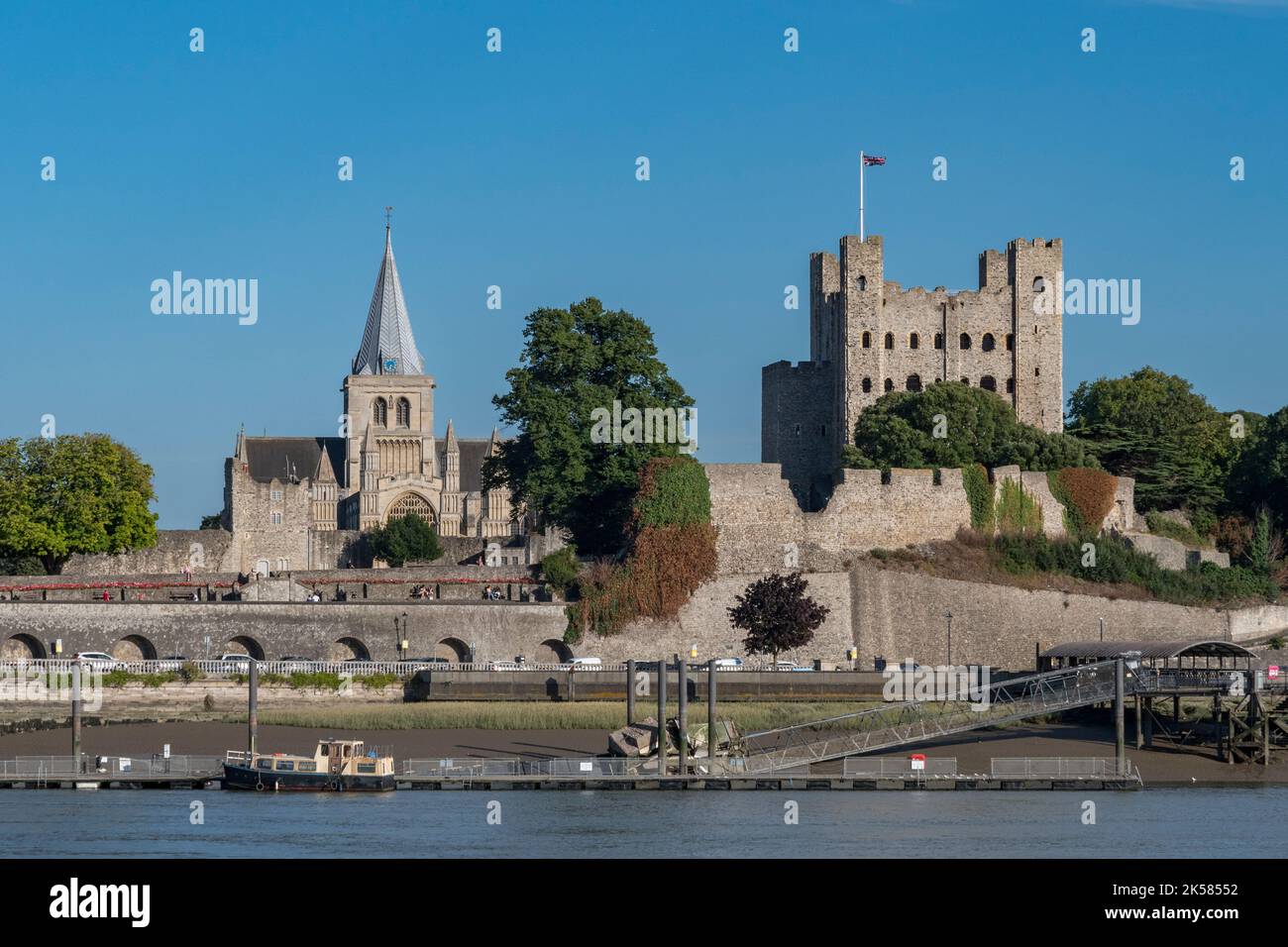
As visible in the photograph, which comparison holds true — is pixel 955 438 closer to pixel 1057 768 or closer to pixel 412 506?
pixel 1057 768

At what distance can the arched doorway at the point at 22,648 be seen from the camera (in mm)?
60906

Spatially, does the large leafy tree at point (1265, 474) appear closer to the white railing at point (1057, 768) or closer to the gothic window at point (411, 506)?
the white railing at point (1057, 768)

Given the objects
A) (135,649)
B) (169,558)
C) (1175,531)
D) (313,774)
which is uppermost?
(1175,531)

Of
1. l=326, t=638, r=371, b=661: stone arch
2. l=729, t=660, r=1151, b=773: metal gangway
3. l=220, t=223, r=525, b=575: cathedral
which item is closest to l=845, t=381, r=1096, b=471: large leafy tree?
l=326, t=638, r=371, b=661: stone arch

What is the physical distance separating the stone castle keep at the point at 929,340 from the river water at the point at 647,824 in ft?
119

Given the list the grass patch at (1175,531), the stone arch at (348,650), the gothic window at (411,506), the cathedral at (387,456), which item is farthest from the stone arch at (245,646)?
the gothic window at (411,506)

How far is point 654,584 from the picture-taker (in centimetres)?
6316

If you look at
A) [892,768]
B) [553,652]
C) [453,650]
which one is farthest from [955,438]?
[892,768]

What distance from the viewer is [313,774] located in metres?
42.9

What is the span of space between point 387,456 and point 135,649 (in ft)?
220
